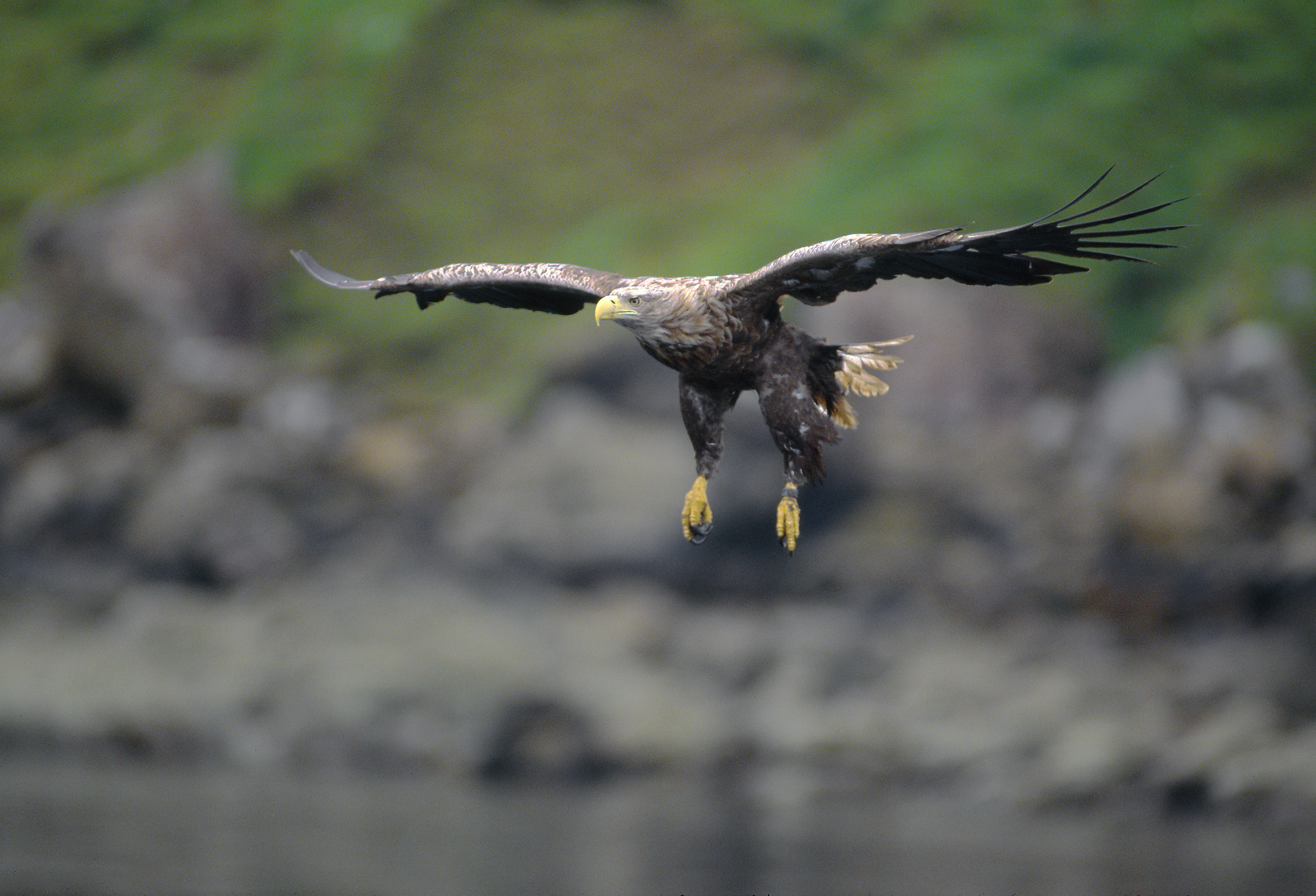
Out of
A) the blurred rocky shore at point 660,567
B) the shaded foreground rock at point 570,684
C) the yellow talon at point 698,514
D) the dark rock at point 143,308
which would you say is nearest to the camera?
the yellow talon at point 698,514

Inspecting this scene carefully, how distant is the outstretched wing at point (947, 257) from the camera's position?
5.41 m

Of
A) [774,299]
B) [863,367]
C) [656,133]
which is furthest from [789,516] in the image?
[656,133]

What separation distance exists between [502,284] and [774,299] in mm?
1448

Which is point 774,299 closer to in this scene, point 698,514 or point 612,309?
point 612,309

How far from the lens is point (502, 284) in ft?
22.4

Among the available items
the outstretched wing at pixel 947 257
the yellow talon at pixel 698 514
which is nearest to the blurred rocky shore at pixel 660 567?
the yellow talon at pixel 698 514

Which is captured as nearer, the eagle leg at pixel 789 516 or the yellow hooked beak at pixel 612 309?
the yellow hooked beak at pixel 612 309

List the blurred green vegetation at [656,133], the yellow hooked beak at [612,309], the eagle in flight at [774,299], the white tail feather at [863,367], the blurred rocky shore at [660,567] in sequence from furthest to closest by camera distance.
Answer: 1. the blurred green vegetation at [656,133]
2. the blurred rocky shore at [660,567]
3. the white tail feather at [863,367]
4. the yellow hooked beak at [612,309]
5. the eagle in flight at [774,299]

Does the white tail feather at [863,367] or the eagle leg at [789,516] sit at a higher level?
the white tail feather at [863,367]

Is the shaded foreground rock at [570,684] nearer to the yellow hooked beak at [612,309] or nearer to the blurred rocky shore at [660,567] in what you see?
the blurred rocky shore at [660,567]

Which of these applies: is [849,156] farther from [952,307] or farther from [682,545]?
[682,545]

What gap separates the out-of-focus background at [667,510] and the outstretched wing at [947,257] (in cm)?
885

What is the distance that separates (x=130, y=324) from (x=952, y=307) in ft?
34.2

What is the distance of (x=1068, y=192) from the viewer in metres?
17.1
